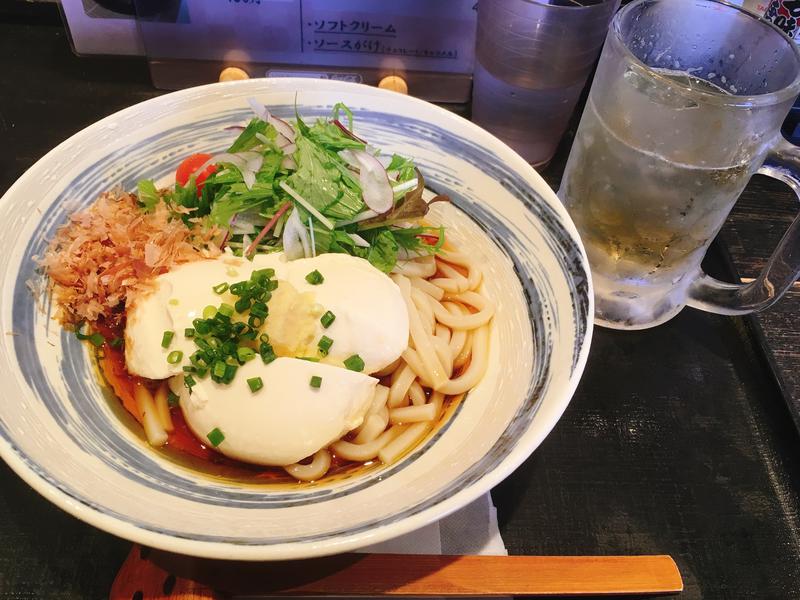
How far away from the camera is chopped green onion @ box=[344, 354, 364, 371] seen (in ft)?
5.34

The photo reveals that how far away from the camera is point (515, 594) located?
140 cm

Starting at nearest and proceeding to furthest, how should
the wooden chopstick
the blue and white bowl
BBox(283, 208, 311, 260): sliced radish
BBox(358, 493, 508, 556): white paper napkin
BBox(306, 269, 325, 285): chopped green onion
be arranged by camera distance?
the blue and white bowl < the wooden chopstick < BBox(358, 493, 508, 556): white paper napkin < BBox(306, 269, 325, 285): chopped green onion < BBox(283, 208, 311, 260): sliced radish

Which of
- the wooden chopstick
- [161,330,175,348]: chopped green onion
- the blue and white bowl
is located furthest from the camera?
[161,330,175,348]: chopped green onion

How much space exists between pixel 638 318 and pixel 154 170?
1716 millimetres

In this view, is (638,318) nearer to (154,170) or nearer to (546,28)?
(546,28)

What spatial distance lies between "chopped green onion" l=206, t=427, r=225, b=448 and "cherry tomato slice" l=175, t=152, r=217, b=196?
30.8 inches

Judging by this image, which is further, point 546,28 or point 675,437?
point 546,28

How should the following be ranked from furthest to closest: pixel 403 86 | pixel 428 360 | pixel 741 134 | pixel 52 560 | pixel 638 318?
pixel 403 86, pixel 638 318, pixel 428 360, pixel 741 134, pixel 52 560

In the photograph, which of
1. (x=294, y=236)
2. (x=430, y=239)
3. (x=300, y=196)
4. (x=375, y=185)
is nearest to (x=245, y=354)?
(x=294, y=236)

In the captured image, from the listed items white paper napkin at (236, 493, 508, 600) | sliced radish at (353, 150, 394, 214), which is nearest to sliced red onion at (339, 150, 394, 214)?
sliced radish at (353, 150, 394, 214)

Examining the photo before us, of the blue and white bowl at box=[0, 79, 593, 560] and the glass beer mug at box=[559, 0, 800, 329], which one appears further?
the glass beer mug at box=[559, 0, 800, 329]

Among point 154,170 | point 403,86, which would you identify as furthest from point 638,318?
point 154,170

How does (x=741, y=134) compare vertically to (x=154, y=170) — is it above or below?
above

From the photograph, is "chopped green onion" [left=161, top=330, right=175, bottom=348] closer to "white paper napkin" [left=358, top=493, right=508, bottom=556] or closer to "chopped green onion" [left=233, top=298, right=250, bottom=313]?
"chopped green onion" [left=233, top=298, right=250, bottom=313]
